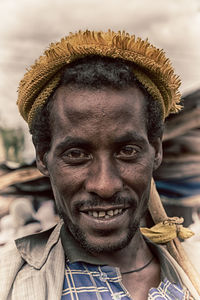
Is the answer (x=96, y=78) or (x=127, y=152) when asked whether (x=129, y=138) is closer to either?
(x=127, y=152)

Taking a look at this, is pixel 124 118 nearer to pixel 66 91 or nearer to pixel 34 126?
pixel 66 91

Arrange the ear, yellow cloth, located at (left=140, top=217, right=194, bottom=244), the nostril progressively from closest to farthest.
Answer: the nostril, the ear, yellow cloth, located at (left=140, top=217, right=194, bottom=244)

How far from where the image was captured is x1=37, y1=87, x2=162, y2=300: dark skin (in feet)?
3.80

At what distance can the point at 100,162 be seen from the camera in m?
1.16

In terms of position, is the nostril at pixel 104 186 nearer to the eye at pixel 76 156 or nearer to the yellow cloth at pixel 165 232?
the eye at pixel 76 156

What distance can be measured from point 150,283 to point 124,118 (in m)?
0.61

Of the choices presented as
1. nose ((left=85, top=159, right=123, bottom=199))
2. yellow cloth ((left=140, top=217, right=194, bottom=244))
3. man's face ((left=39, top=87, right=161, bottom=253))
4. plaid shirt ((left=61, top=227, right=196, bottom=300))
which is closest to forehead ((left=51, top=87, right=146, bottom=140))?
man's face ((left=39, top=87, right=161, bottom=253))

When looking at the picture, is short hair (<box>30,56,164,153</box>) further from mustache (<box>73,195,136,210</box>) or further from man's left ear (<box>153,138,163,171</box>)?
mustache (<box>73,195,136,210</box>)

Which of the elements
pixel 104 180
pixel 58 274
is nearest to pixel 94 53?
pixel 104 180

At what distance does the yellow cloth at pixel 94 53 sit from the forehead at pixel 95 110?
0.24 ft

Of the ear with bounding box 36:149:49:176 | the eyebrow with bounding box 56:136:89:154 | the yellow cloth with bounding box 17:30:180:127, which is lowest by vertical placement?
the ear with bounding box 36:149:49:176

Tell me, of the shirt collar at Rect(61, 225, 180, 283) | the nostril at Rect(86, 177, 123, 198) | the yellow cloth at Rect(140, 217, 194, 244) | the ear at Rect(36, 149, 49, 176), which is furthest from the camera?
the yellow cloth at Rect(140, 217, 194, 244)

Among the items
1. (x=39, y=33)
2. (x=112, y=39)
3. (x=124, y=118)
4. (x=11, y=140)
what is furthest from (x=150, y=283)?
(x=39, y=33)

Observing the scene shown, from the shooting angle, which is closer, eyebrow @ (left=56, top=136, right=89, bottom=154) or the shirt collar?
eyebrow @ (left=56, top=136, right=89, bottom=154)
